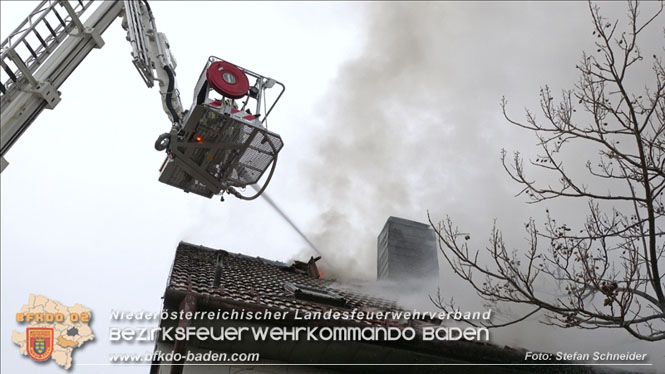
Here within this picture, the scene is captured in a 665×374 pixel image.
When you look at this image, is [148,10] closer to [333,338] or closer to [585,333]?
[333,338]

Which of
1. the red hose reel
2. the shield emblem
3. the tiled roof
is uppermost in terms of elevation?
the red hose reel

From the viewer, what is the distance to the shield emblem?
671 centimetres

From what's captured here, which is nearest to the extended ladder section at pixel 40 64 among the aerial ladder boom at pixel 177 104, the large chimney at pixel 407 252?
the aerial ladder boom at pixel 177 104

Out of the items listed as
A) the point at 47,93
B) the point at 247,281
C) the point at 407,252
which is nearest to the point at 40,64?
the point at 47,93

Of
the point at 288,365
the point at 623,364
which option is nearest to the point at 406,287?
the point at 623,364

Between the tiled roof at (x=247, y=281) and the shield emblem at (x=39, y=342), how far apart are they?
5.99 feet

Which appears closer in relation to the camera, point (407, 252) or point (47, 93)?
point (47, 93)

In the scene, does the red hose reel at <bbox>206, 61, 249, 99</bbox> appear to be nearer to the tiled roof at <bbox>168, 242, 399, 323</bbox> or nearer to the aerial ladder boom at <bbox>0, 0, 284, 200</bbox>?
the aerial ladder boom at <bbox>0, 0, 284, 200</bbox>

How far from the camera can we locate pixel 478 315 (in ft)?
25.3

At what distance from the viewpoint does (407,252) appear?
12.3 m

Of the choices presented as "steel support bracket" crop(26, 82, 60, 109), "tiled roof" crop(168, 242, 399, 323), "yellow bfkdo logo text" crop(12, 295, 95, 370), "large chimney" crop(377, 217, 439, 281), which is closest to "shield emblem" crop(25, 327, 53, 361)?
"yellow bfkdo logo text" crop(12, 295, 95, 370)

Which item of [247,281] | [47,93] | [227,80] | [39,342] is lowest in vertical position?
[39,342]

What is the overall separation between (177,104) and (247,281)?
3.43 metres

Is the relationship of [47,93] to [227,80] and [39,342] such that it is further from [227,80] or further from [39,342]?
[39,342]
